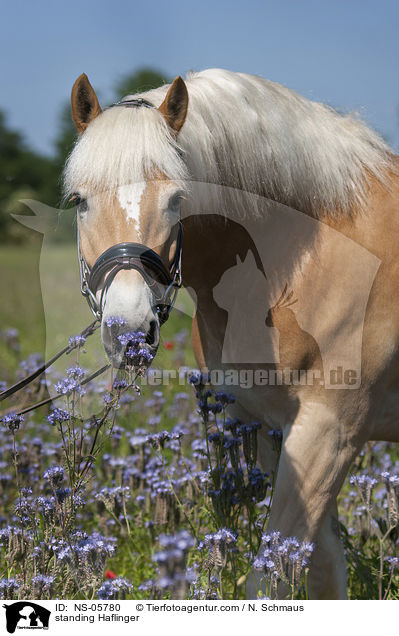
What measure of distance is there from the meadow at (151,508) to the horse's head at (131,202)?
171mm

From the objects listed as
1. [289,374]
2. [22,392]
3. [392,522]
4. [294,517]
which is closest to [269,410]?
[289,374]

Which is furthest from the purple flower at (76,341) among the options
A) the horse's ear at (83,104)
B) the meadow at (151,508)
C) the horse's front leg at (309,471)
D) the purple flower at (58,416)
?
the horse's front leg at (309,471)

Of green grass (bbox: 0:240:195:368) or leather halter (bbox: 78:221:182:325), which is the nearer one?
leather halter (bbox: 78:221:182:325)

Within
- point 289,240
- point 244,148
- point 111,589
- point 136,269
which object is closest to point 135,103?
point 244,148

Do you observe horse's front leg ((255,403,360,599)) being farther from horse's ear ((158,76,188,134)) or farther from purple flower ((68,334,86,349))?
horse's ear ((158,76,188,134))

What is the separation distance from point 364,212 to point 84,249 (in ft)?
4.27

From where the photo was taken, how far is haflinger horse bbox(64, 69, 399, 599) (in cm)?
253

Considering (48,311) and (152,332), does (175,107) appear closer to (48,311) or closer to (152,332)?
(152,332)

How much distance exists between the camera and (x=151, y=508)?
3.66 m

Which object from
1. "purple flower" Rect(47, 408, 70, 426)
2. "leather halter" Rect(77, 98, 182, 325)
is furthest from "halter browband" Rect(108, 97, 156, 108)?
"purple flower" Rect(47, 408, 70, 426)

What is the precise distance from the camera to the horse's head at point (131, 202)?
2.24m

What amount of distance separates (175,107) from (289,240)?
78 cm

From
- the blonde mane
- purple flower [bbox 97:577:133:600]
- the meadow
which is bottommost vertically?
purple flower [bbox 97:577:133:600]
